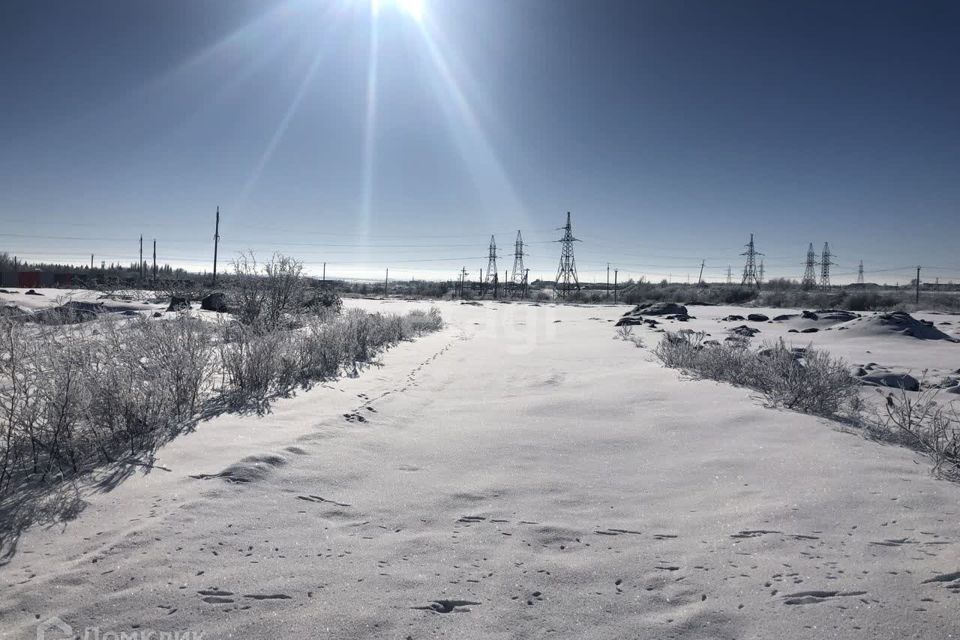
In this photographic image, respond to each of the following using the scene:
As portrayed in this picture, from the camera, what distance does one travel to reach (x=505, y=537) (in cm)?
249

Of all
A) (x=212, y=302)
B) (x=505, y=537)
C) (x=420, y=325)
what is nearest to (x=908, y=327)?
(x=420, y=325)

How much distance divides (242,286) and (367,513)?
10766mm

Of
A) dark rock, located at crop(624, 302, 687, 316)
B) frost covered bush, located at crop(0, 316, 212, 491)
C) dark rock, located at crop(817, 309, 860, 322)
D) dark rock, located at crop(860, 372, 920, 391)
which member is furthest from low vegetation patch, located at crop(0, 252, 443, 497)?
dark rock, located at crop(624, 302, 687, 316)

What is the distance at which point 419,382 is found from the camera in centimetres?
702

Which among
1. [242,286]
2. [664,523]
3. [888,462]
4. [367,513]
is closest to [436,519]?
[367,513]

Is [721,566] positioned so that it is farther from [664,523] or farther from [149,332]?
[149,332]

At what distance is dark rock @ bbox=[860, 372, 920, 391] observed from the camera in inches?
261

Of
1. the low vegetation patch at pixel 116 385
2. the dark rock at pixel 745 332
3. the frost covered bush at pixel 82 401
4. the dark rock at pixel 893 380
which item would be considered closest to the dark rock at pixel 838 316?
the dark rock at pixel 745 332

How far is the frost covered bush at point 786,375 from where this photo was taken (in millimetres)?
5164

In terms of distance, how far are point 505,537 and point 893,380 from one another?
7194 millimetres

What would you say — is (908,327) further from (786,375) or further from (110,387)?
(110,387)

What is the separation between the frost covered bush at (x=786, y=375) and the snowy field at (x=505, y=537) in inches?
27.8

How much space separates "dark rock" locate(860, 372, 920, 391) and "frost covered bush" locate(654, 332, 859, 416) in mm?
899

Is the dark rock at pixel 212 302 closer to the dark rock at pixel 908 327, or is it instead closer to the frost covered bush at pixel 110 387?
the frost covered bush at pixel 110 387
